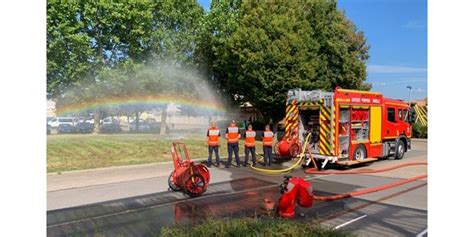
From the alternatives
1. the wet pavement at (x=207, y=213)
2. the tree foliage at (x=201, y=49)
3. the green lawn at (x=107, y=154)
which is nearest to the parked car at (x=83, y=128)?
the tree foliage at (x=201, y=49)

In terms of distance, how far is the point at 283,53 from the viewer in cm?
1994

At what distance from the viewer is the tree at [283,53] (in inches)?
792

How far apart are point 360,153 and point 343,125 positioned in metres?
1.41

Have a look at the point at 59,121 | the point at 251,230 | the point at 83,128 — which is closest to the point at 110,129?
the point at 83,128

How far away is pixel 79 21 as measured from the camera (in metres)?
24.3

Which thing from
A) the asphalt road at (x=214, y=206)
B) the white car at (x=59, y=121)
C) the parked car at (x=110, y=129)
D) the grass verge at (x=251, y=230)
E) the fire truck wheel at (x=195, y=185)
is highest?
the white car at (x=59, y=121)

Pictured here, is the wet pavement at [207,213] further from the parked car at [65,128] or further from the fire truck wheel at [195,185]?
the parked car at [65,128]

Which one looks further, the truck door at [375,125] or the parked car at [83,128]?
the parked car at [83,128]

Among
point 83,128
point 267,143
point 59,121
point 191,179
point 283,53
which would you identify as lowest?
point 191,179

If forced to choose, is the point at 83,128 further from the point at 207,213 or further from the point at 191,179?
the point at 207,213

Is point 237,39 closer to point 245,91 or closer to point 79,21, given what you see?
point 245,91

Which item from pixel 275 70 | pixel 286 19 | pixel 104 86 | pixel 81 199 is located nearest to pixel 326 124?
pixel 81 199

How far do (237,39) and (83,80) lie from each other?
11.3m

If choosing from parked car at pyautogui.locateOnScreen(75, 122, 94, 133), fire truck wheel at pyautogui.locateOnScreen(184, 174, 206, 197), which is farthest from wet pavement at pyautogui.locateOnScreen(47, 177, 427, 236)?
parked car at pyautogui.locateOnScreen(75, 122, 94, 133)
